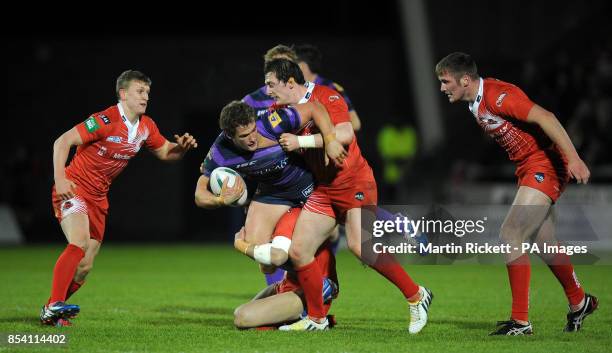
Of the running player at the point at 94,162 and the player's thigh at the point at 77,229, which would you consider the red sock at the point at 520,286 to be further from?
the player's thigh at the point at 77,229

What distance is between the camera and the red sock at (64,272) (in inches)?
284

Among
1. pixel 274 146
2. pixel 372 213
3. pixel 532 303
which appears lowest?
pixel 532 303

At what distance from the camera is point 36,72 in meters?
21.0

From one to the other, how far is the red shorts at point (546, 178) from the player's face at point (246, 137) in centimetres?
188

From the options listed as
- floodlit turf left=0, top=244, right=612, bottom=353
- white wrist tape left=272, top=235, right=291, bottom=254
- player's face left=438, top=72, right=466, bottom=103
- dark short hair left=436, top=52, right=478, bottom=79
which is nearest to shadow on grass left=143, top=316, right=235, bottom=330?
floodlit turf left=0, top=244, right=612, bottom=353

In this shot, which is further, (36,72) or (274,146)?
(36,72)

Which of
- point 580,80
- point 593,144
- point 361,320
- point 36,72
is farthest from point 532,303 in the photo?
point 36,72

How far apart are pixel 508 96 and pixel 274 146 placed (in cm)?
162

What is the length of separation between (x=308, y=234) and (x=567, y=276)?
6.02 feet

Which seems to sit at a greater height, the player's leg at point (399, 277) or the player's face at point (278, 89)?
the player's face at point (278, 89)

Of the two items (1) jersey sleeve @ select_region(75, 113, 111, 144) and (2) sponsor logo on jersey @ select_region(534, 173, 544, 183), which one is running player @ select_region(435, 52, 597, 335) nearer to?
(2) sponsor logo on jersey @ select_region(534, 173, 544, 183)

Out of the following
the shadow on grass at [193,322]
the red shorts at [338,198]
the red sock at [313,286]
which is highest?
the red shorts at [338,198]

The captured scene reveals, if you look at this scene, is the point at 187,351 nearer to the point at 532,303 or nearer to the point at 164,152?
the point at 164,152

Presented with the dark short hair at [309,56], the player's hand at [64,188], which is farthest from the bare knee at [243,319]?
the dark short hair at [309,56]
